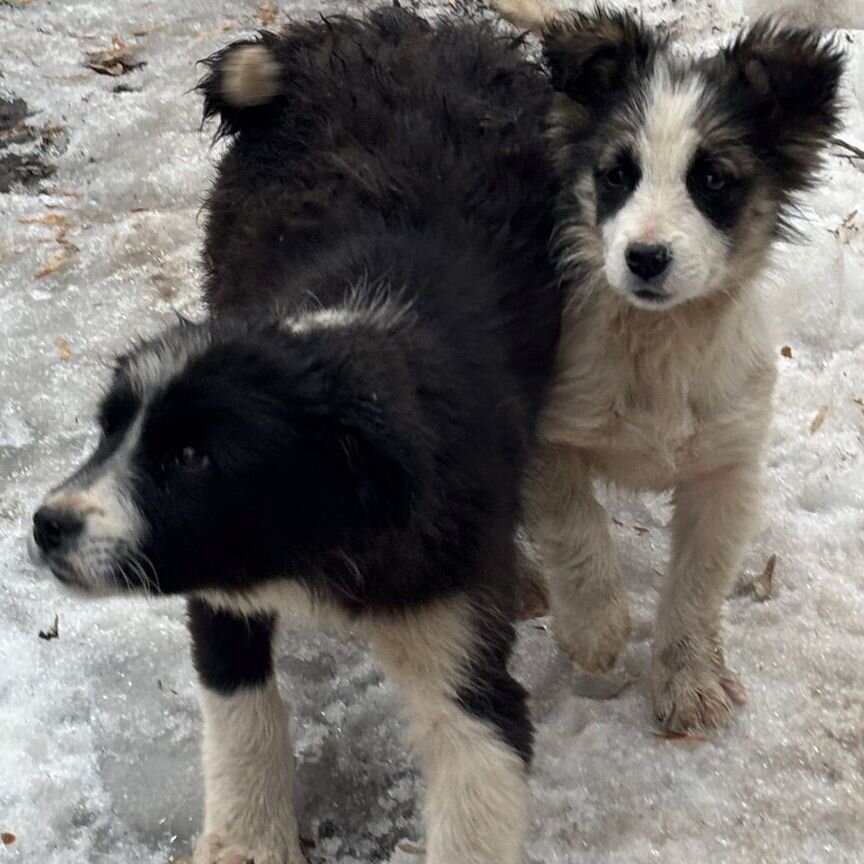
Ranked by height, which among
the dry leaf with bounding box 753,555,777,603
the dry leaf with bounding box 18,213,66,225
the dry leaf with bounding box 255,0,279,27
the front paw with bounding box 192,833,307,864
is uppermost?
the dry leaf with bounding box 753,555,777,603

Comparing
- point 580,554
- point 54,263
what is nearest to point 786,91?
point 580,554

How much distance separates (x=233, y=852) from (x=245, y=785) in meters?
0.17

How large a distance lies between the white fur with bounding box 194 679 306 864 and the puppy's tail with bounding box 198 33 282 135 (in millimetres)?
1889

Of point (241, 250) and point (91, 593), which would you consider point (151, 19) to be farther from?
point (91, 593)

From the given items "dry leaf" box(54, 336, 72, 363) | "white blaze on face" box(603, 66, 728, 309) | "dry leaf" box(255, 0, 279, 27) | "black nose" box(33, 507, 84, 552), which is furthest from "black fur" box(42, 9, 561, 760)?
"dry leaf" box(255, 0, 279, 27)

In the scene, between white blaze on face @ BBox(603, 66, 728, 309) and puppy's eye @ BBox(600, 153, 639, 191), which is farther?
puppy's eye @ BBox(600, 153, 639, 191)

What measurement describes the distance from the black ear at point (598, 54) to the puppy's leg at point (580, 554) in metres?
1.09

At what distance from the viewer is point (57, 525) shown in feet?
8.97

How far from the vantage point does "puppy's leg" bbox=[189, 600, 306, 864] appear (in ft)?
11.5

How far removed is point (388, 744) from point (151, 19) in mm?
5614

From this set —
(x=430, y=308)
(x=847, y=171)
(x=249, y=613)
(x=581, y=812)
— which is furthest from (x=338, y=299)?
(x=847, y=171)

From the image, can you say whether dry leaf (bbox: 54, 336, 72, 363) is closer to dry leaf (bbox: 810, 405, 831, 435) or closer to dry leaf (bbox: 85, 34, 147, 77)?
dry leaf (bbox: 85, 34, 147, 77)

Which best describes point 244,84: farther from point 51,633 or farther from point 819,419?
point 819,419

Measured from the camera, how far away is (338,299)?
330 centimetres
